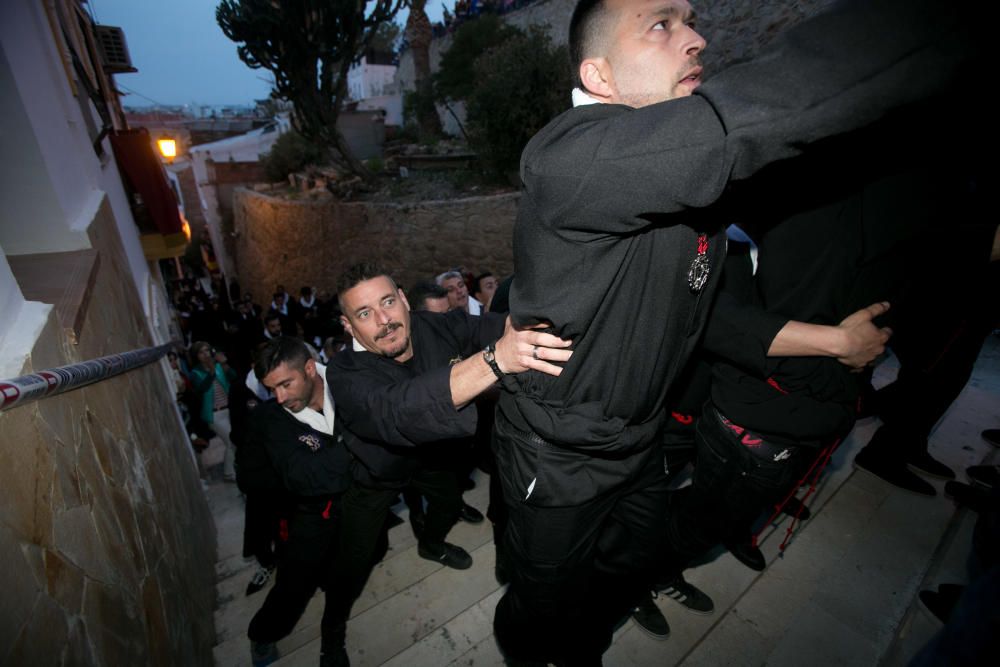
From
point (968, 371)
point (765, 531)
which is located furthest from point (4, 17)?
point (968, 371)

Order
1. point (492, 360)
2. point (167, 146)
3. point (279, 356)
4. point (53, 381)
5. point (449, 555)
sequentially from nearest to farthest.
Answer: point (53, 381), point (492, 360), point (279, 356), point (449, 555), point (167, 146)

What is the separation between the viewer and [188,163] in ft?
80.1

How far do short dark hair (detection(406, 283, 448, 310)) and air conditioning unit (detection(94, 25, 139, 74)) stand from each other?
28.8 feet

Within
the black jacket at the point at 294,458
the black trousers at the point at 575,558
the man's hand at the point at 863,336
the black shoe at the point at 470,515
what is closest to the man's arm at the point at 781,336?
the man's hand at the point at 863,336

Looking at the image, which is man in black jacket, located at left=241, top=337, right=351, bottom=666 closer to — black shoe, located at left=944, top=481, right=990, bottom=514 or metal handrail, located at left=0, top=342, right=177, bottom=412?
metal handrail, located at left=0, top=342, right=177, bottom=412

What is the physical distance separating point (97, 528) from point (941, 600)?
354 cm

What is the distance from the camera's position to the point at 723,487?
6.61 feet

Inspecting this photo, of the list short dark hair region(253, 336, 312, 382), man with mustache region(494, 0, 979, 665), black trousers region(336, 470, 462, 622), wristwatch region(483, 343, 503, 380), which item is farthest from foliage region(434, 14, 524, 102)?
wristwatch region(483, 343, 503, 380)

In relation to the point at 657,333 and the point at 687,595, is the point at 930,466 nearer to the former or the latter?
the point at 687,595

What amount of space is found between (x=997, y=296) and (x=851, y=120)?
2.64 m

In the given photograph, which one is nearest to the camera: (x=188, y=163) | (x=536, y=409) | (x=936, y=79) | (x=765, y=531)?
(x=936, y=79)

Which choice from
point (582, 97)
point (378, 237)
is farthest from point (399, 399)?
point (378, 237)

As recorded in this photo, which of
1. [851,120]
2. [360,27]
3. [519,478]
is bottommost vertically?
[519,478]

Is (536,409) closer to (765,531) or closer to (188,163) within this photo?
(765,531)
